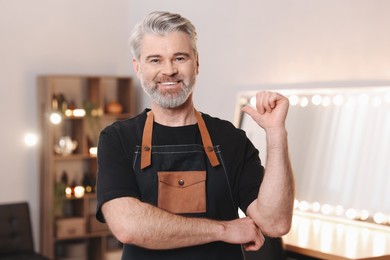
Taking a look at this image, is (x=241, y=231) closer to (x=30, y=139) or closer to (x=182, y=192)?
(x=182, y=192)

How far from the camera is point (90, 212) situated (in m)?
6.22

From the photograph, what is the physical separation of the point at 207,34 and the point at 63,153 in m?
1.63

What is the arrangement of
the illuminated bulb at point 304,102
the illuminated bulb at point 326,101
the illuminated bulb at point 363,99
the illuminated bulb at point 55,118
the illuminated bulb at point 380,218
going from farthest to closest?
the illuminated bulb at point 55,118
the illuminated bulb at point 304,102
the illuminated bulb at point 326,101
the illuminated bulb at point 363,99
the illuminated bulb at point 380,218

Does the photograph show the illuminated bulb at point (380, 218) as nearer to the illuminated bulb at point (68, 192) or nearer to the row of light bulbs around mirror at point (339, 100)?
the row of light bulbs around mirror at point (339, 100)

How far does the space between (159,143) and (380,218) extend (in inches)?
81.5

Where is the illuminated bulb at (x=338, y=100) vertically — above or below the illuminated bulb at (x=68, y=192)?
above

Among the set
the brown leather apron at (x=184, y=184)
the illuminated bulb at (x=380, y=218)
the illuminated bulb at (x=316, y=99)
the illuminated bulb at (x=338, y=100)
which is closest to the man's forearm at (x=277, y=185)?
the brown leather apron at (x=184, y=184)

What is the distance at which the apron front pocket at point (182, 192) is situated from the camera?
6.24 ft

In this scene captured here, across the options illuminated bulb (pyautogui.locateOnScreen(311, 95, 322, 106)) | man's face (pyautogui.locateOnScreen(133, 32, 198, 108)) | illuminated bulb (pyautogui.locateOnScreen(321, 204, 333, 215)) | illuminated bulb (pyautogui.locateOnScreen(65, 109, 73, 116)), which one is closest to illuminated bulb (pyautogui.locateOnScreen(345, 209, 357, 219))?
illuminated bulb (pyautogui.locateOnScreen(321, 204, 333, 215))

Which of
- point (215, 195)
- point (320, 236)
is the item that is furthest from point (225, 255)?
point (320, 236)

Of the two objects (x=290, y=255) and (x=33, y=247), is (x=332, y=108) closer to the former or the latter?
(x=290, y=255)

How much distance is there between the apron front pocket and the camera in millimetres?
1902

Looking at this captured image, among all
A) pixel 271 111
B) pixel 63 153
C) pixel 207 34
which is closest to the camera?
pixel 271 111

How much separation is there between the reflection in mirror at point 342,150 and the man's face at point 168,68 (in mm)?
2073
